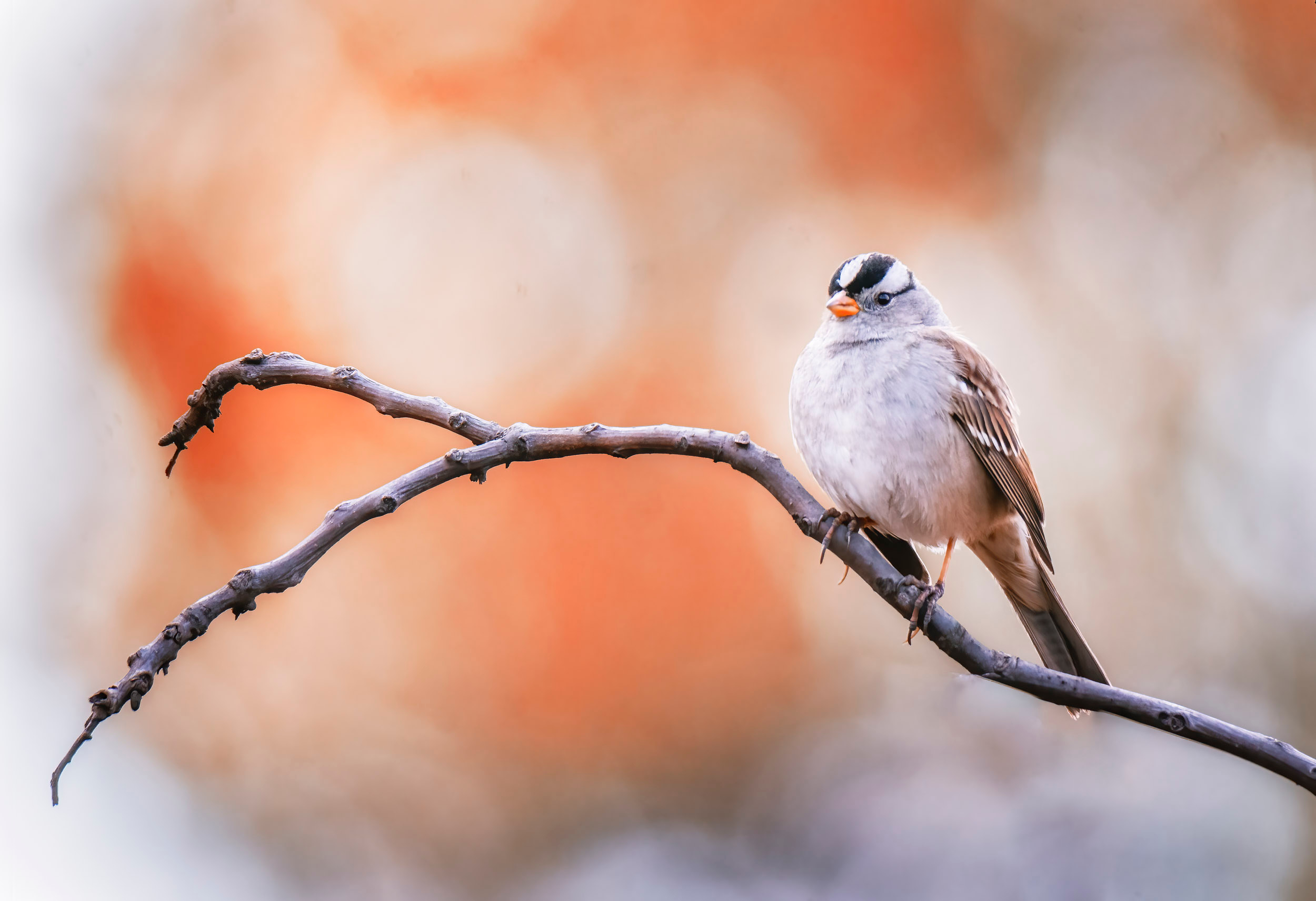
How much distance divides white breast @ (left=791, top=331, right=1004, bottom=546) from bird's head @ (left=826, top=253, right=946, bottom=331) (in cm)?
6

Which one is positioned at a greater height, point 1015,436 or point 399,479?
point 1015,436

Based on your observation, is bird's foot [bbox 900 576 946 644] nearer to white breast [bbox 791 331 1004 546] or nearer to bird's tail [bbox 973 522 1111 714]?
white breast [bbox 791 331 1004 546]

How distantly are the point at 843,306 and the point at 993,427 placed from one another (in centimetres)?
36

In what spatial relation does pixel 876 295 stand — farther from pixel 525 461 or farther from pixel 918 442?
pixel 525 461

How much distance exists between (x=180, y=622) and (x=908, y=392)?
45.6 inches

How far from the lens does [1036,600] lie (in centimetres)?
168

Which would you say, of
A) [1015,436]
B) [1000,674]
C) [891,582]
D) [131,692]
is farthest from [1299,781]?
[131,692]

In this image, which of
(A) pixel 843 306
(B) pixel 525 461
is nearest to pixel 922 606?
(B) pixel 525 461

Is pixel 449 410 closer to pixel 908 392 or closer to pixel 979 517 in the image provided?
pixel 908 392

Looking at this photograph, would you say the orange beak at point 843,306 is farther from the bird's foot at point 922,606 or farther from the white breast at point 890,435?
the bird's foot at point 922,606

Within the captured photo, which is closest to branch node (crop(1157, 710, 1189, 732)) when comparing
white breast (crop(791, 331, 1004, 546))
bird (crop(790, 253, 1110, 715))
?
bird (crop(790, 253, 1110, 715))

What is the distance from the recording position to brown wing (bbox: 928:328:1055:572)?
1.62m

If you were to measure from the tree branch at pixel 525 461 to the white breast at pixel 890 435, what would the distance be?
1.08 feet

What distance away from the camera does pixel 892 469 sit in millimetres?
1503
